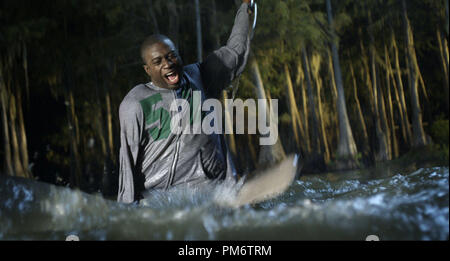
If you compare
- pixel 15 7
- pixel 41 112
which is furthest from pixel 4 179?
pixel 41 112

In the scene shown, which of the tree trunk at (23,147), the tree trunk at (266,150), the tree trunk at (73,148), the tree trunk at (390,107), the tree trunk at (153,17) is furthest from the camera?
the tree trunk at (73,148)

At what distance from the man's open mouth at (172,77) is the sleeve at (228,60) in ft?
1.03

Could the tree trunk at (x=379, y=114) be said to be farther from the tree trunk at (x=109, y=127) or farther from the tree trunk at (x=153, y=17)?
the tree trunk at (x=109, y=127)

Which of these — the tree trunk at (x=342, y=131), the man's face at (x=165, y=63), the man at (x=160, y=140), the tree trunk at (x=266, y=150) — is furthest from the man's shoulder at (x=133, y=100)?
the tree trunk at (x=342, y=131)

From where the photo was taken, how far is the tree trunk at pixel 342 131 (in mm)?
9961

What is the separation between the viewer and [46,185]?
3.45m

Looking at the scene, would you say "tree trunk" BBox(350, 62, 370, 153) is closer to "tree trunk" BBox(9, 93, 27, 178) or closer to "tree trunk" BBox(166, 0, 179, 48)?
"tree trunk" BBox(166, 0, 179, 48)

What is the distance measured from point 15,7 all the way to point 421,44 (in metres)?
8.28

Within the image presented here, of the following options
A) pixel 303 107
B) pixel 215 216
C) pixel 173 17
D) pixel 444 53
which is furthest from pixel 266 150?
pixel 215 216

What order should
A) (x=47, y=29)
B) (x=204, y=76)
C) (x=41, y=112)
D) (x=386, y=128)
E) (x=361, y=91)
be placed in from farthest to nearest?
(x=41, y=112) < (x=361, y=91) < (x=47, y=29) < (x=386, y=128) < (x=204, y=76)

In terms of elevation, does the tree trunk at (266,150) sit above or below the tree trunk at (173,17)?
below

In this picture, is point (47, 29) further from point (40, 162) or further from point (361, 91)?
point (361, 91)

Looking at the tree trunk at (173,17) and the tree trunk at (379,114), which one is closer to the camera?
the tree trunk at (379,114)

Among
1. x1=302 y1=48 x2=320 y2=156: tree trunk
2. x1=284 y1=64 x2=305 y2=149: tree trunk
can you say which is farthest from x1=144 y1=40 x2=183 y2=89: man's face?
x1=284 y1=64 x2=305 y2=149: tree trunk
